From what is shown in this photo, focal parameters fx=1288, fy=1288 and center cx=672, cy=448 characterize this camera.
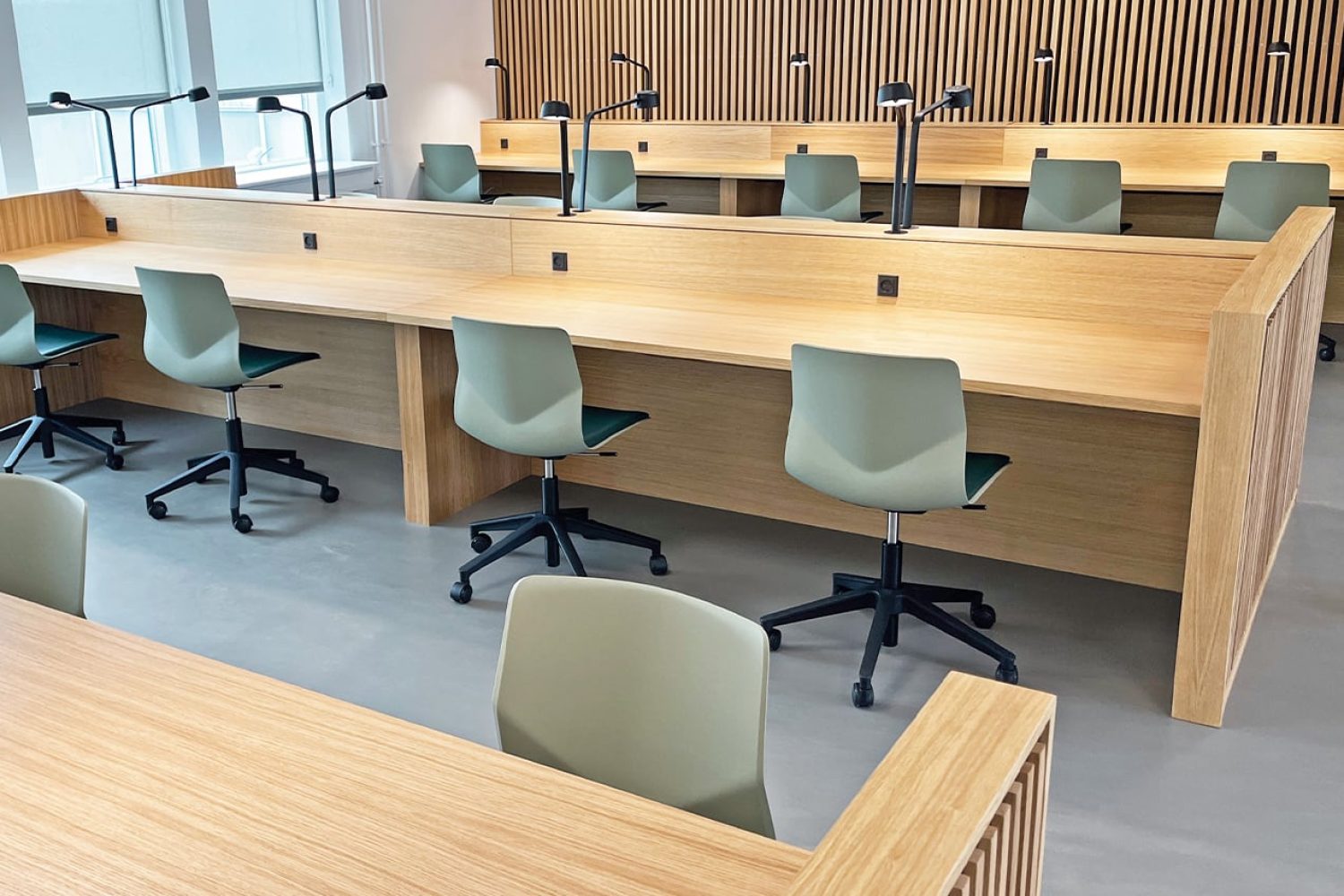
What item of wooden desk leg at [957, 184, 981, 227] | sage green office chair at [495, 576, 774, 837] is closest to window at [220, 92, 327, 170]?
wooden desk leg at [957, 184, 981, 227]

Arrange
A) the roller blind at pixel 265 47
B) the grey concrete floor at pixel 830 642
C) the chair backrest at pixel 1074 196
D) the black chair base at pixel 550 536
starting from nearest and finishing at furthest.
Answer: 1. the grey concrete floor at pixel 830 642
2. the black chair base at pixel 550 536
3. the chair backrest at pixel 1074 196
4. the roller blind at pixel 265 47

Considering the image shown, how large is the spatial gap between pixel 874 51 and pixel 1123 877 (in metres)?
7.03

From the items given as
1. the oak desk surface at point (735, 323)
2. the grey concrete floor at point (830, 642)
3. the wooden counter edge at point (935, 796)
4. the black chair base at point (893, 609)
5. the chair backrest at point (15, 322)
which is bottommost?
the grey concrete floor at point (830, 642)

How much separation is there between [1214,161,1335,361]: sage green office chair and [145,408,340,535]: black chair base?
389 centimetres

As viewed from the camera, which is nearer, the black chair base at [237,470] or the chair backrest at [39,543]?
the chair backrest at [39,543]

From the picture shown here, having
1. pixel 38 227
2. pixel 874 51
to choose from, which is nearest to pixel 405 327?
pixel 38 227

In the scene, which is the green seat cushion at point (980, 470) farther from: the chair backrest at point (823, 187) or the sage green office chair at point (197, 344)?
the chair backrest at point (823, 187)

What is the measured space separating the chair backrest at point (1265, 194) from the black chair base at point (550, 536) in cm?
333

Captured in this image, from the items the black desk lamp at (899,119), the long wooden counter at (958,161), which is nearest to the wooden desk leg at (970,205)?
the long wooden counter at (958,161)

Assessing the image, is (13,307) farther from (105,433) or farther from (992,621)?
(992,621)

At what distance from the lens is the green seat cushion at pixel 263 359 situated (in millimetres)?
3873

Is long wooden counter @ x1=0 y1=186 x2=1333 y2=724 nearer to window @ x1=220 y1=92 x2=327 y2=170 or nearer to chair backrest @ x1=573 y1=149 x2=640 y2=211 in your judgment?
chair backrest @ x1=573 y1=149 x2=640 y2=211

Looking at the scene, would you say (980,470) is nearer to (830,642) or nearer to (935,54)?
(830,642)

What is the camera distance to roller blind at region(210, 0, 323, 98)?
7.37 metres
